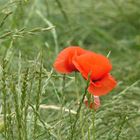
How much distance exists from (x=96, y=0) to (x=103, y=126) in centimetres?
182

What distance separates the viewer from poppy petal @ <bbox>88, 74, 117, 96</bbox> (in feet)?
4.41

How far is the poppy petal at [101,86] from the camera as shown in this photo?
52.9 inches

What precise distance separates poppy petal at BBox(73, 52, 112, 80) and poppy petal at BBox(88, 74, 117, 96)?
0.04 ft

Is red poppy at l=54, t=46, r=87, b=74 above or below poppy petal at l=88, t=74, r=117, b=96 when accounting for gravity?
above

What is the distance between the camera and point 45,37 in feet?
11.4

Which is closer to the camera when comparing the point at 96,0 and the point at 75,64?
the point at 75,64

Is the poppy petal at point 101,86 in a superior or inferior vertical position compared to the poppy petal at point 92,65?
inferior

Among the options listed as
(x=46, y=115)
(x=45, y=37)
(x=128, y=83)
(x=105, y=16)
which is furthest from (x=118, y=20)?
(x=46, y=115)

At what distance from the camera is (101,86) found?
1351mm

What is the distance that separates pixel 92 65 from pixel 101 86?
0.16ft

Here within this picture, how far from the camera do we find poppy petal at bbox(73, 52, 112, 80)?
A: 135 centimetres

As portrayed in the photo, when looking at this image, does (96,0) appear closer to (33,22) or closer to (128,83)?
(33,22)

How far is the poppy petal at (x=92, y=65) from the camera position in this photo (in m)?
1.35

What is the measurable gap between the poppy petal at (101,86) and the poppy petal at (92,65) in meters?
0.01
